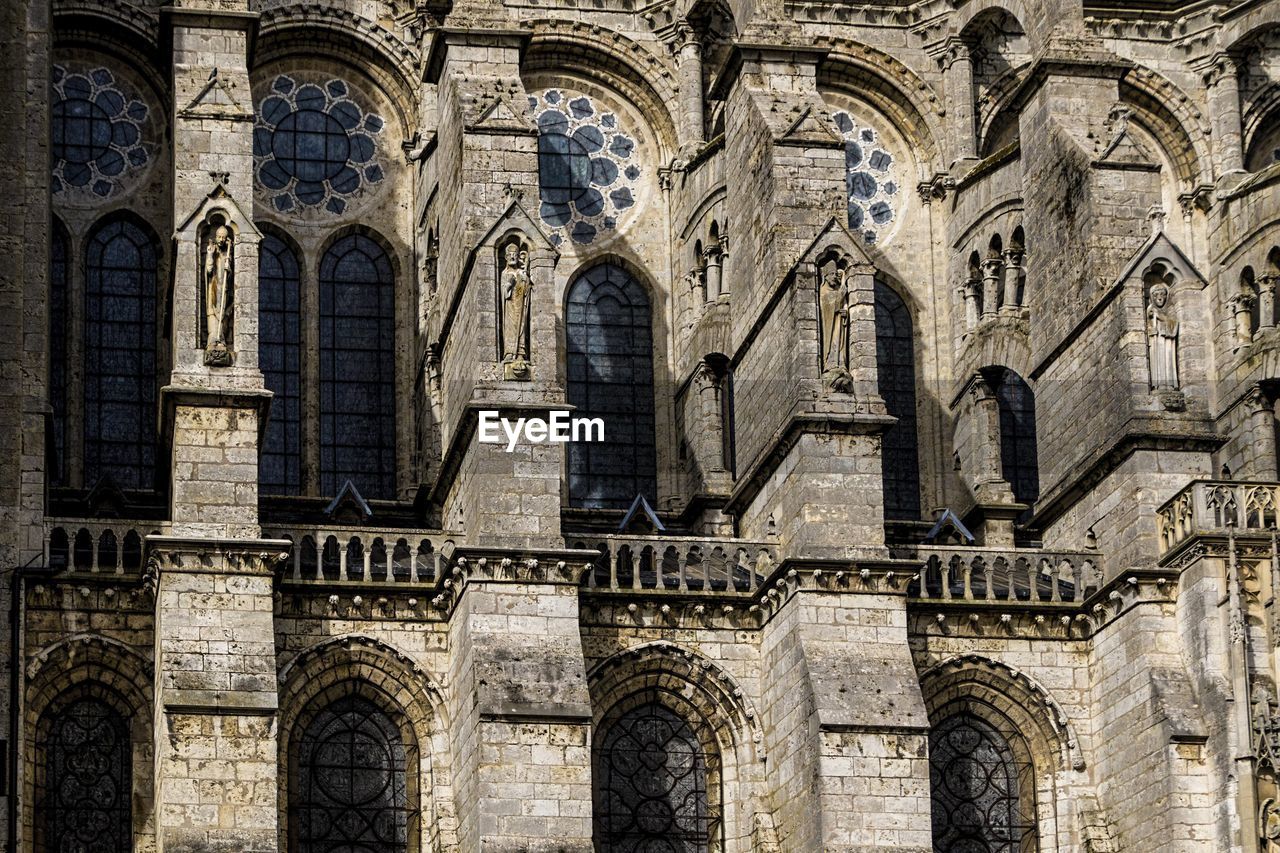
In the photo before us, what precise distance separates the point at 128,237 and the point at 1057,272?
12.9m

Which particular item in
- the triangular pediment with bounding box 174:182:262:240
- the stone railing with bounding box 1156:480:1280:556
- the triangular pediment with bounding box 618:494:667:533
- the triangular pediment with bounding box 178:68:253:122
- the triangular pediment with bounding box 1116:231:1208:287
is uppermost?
the triangular pediment with bounding box 178:68:253:122

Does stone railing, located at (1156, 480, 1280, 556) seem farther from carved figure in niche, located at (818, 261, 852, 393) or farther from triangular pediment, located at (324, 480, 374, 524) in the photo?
triangular pediment, located at (324, 480, 374, 524)

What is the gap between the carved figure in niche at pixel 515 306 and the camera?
121 ft

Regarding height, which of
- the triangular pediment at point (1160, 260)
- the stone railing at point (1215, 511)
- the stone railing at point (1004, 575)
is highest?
the triangular pediment at point (1160, 260)

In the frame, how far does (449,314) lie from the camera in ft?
129

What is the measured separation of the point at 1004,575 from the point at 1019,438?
574cm

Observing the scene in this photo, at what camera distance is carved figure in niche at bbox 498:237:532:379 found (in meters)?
36.8

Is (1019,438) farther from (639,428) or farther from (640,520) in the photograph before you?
(640,520)

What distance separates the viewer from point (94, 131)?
43125 millimetres

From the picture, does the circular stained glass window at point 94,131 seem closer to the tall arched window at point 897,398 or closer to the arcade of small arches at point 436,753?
the arcade of small arches at point 436,753

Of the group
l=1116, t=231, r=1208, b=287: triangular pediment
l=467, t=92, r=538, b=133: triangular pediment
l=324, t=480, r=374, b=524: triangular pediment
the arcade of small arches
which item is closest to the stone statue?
l=1116, t=231, r=1208, b=287: triangular pediment

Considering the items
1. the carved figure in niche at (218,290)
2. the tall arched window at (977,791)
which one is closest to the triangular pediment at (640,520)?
the tall arched window at (977,791)

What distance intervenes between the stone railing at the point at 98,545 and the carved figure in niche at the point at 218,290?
216 cm

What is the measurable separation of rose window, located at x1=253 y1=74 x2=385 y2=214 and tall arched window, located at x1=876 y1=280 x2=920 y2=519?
7.68 meters
